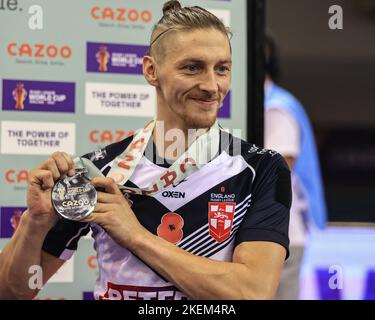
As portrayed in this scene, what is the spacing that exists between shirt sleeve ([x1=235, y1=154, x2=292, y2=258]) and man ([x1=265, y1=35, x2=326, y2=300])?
4.24 ft

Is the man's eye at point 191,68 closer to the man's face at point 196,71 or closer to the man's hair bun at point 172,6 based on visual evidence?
the man's face at point 196,71

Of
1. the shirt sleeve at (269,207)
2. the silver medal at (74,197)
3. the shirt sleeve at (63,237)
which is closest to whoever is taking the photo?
the silver medal at (74,197)

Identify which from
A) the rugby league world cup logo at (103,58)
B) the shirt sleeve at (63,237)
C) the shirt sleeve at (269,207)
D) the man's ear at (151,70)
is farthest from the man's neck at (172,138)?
the rugby league world cup logo at (103,58)

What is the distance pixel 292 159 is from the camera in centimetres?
383

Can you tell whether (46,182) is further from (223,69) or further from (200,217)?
(223,69)

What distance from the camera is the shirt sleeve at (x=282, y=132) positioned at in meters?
3.69

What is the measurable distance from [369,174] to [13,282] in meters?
9.43

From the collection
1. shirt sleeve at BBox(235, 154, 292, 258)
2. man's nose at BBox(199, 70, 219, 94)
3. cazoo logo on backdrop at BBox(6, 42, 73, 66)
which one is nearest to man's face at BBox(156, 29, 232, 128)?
man's nose at BBox(199, 70, 219, 94)

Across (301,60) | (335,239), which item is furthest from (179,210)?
(301,60)

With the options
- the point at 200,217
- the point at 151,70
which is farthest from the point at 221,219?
the point at 151,70

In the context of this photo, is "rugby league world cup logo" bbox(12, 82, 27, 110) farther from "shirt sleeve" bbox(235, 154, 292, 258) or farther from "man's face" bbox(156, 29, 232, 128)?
"shirt sleeve" bbox(235, 154, 292, 258)

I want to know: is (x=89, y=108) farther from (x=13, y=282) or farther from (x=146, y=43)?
(x=13, y=282)

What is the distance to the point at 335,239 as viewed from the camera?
8688 mm

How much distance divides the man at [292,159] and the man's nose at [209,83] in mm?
1389
